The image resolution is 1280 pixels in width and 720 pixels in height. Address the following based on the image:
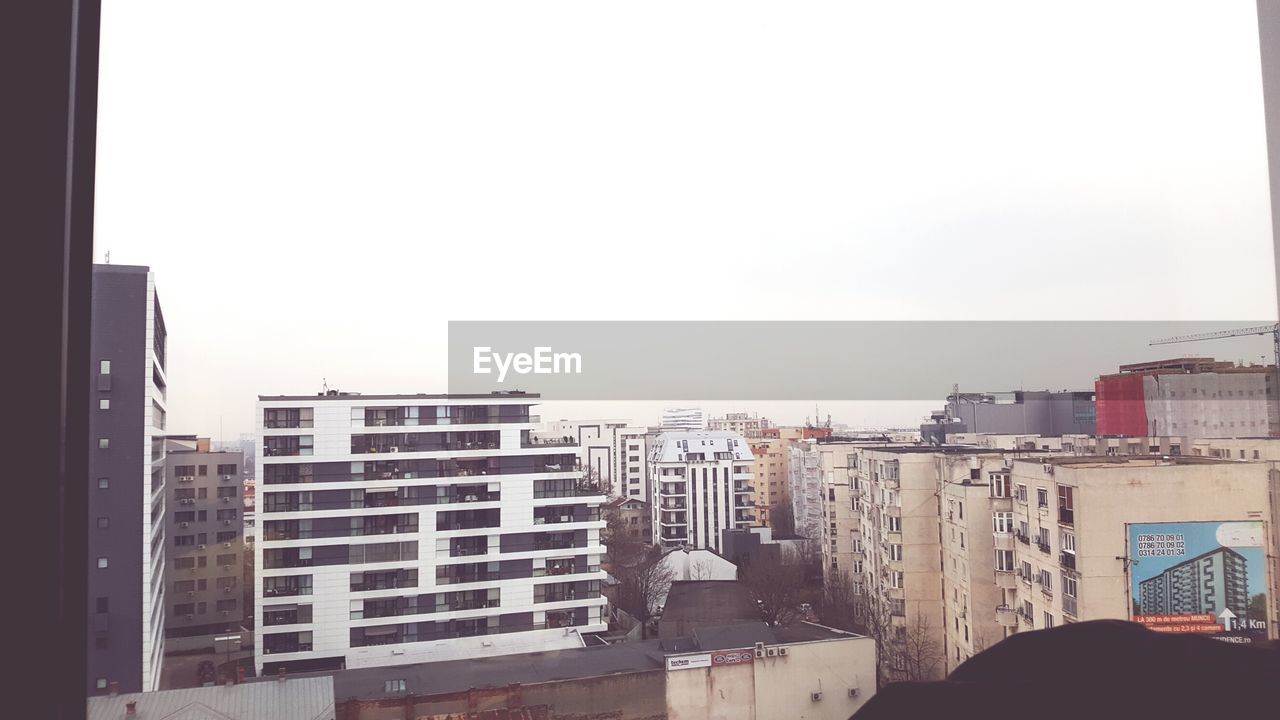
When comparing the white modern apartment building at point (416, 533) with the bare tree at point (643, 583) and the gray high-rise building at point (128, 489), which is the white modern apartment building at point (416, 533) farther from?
the gray high-rise building at point (128, 489)

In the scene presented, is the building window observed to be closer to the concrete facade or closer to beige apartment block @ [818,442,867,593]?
beige apartment block @ [818,442,867,593]

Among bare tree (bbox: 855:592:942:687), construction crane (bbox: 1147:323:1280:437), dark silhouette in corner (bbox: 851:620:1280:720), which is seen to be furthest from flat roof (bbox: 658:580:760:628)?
dark silhouette in corner (bbox: 851:620:1280:720)

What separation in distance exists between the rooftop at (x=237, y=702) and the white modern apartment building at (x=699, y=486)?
105 cm

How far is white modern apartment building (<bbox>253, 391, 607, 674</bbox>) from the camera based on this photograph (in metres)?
2.20

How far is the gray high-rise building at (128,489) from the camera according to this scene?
5.70 ft

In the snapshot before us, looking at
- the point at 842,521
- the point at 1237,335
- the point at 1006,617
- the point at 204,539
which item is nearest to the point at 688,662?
the point at 842,521

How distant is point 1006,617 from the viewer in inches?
98.9

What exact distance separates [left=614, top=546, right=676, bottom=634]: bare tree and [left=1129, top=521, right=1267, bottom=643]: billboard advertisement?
1.46 meters

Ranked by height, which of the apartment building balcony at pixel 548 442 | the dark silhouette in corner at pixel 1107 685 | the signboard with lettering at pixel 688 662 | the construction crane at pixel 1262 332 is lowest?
the signboard with lettering at pixel 688 662

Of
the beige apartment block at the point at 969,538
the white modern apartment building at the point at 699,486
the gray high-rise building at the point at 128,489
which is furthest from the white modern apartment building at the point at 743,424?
the gray high-rise building at the point at 128,489

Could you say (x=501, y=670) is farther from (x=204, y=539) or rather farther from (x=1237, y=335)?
(x=1237, y=335)

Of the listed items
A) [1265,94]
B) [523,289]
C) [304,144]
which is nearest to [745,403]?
[523,289]

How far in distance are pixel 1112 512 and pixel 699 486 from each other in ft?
4.35

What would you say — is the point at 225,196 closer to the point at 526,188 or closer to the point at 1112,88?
the point at 526,188
